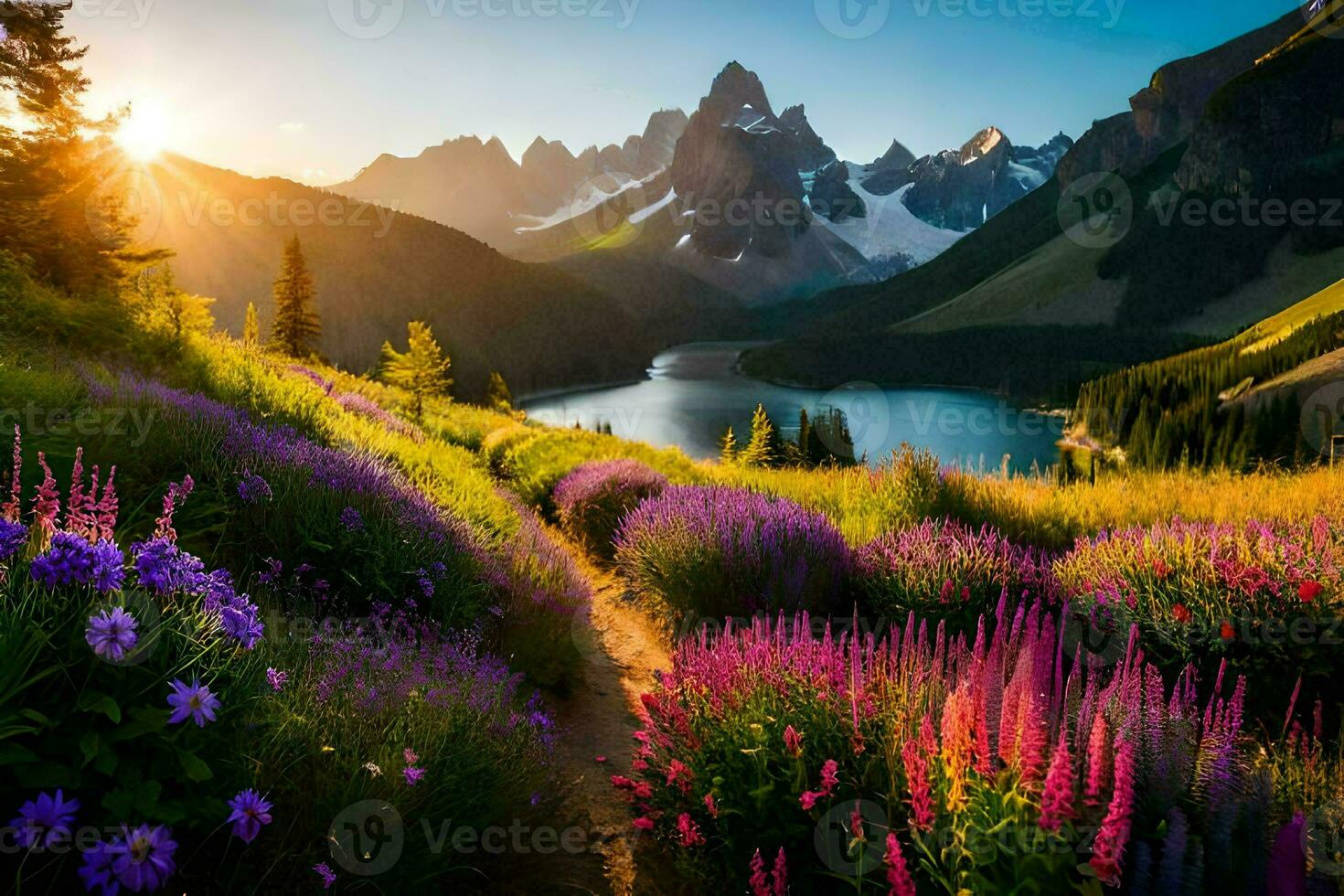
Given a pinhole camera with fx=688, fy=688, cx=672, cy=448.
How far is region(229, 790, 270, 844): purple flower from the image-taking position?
6.41 feet

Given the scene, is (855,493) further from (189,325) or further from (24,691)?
(189,325)

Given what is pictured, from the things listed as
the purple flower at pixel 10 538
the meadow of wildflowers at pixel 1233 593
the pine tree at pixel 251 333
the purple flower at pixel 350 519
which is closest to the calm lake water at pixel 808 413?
the pine tree at pixel 251 333

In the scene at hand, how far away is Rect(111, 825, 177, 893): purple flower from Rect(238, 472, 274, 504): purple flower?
331 centimetres

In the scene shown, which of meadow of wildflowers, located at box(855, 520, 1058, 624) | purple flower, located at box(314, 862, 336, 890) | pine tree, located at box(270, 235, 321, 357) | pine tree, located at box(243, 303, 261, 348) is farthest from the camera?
pine tree, located at box(270, 235, 321, 357)

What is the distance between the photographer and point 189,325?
11.9 meters

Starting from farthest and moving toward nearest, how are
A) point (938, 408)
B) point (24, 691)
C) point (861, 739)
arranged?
point (938, 408)
point (861, 739)
point (24, 691)

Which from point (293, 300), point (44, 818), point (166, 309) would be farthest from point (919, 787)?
point (293, 300)

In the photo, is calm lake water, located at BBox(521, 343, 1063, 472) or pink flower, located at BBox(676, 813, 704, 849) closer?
pink flower, located at BBox(676, 813, 704, 849)

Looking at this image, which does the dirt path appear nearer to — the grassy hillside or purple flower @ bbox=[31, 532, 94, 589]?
purple flower @ bbox=[31, 532, 94, 589]

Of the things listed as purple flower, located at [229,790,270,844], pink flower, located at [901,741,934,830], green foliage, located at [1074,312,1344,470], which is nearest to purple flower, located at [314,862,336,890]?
purple flower, located at [229,790,270,844]

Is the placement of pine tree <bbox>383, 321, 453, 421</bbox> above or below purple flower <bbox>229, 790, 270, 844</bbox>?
below

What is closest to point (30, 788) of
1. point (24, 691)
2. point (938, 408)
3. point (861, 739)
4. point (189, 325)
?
point (24, 691)

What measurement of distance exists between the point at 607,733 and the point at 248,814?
10.7ft

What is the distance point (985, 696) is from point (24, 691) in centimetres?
326
